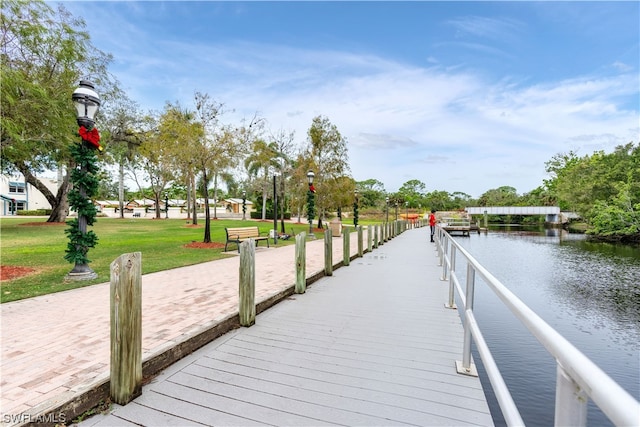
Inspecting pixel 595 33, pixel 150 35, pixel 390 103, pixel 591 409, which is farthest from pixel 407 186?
pixel 591 409

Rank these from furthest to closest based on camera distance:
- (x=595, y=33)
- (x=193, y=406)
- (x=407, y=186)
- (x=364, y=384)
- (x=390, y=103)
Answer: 1. (x=407, y=186)
2. (x=390, y=103)
3. (x=595, y=33)
4. (x=364, y=384)
5. (x=193, y=406)

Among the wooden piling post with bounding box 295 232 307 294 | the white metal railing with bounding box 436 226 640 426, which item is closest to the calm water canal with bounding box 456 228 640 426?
the white metal railing with bounding box 436 226 640 426

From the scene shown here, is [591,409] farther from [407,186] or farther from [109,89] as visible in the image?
[407,186]

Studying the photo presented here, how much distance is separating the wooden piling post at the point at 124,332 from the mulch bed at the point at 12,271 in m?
6.47

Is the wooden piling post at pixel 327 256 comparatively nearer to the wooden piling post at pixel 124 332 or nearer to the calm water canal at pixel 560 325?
the calm water canal at pixel 560 325

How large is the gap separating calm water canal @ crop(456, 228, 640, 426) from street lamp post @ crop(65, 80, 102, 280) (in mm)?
7292

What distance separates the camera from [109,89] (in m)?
20.4

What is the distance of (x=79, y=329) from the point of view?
3.95 m

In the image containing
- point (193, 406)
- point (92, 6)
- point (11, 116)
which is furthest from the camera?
point (92, 6)

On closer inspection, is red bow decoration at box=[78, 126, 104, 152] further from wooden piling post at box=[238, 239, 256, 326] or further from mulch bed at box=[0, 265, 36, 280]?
wooden piling post at box=[238, 239, 256, 326]

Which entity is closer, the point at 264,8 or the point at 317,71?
the point at 264,8

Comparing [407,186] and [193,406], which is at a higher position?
[407,186]

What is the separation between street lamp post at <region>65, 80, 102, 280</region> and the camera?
650 cm

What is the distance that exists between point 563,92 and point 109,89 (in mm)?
27323
